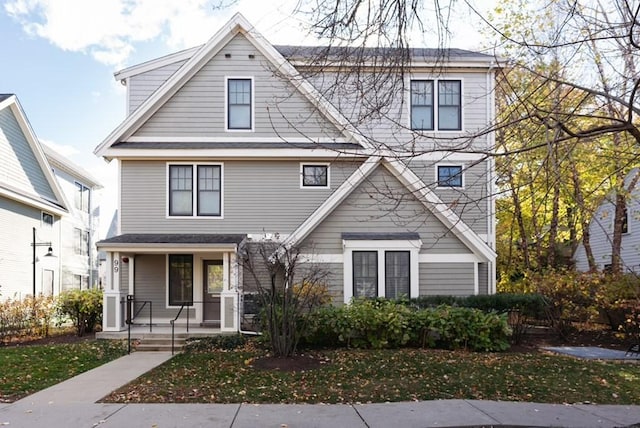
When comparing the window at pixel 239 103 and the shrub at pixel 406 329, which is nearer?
the shrub at pixel 406 329

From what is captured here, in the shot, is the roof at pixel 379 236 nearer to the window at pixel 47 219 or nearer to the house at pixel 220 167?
the house at pixel 220 167

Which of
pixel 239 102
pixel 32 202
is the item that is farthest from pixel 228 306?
pixel 32 202

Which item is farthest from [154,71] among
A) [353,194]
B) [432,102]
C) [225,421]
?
[225,421]

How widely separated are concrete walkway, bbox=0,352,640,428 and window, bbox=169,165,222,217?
8566 millimetres

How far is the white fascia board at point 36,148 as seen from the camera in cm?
1956

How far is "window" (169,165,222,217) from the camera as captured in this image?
615 inches

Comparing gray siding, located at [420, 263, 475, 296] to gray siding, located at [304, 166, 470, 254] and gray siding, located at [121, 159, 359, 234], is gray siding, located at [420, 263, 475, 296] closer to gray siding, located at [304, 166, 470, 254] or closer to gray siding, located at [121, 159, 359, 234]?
gray siding, located at [304, 166, 470, 254]

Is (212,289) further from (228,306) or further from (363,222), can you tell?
(363,222)

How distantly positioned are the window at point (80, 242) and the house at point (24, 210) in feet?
9.28

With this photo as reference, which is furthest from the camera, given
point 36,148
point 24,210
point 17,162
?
point 36,148

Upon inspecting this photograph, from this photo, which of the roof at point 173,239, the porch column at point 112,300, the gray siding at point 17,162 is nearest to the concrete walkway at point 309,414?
the porch column at point 112,300

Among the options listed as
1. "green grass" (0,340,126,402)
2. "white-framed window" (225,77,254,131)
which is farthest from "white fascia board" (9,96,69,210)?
"green grass" (0,340,126,402)

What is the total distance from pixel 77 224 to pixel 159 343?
15373 mm

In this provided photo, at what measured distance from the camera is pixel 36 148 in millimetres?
20625
